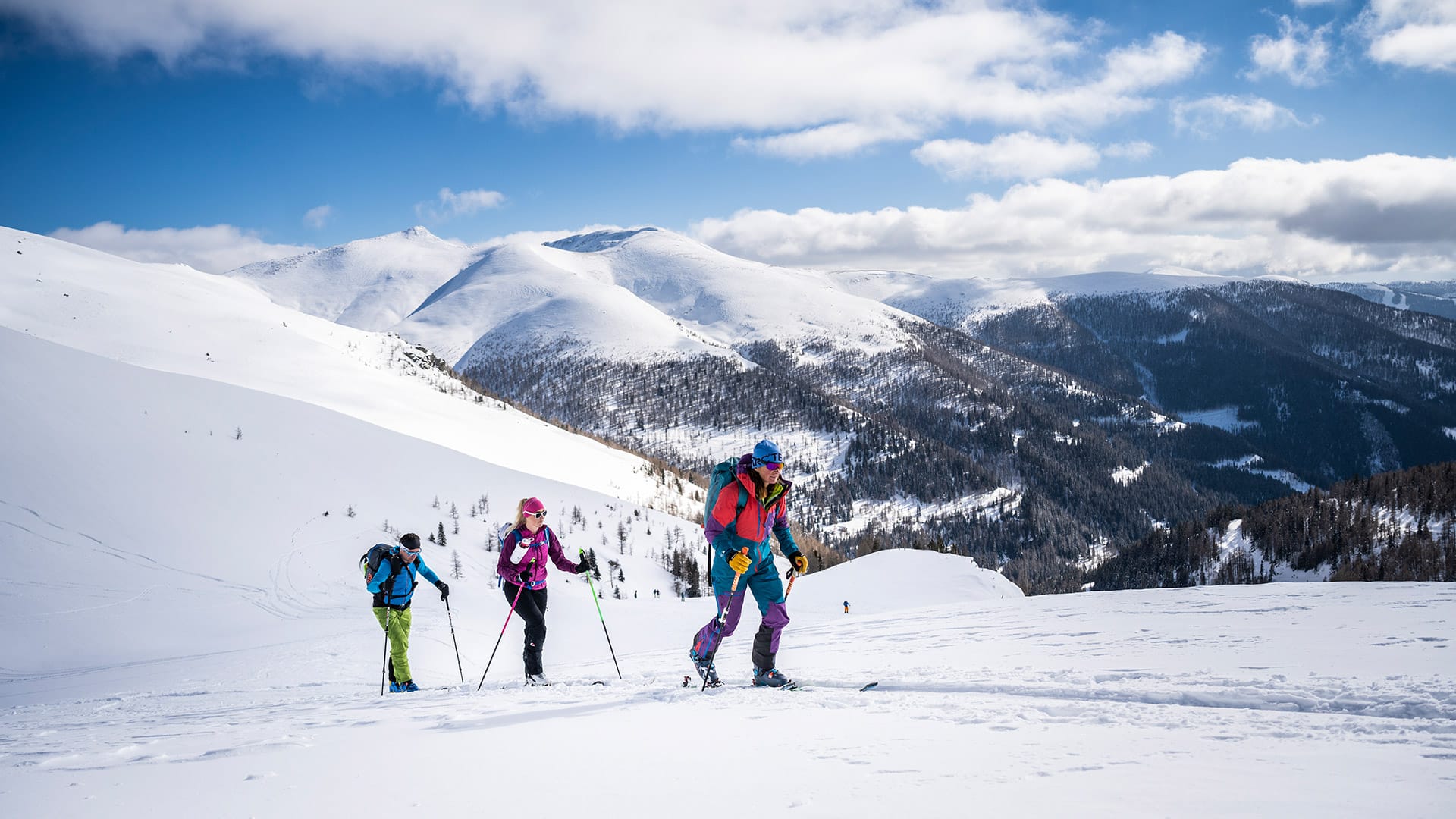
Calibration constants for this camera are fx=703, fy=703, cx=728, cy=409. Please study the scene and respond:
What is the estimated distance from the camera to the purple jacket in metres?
9.69

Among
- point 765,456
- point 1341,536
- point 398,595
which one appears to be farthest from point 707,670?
point 1341,536

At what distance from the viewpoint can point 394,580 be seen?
413 inches

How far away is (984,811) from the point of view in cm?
355

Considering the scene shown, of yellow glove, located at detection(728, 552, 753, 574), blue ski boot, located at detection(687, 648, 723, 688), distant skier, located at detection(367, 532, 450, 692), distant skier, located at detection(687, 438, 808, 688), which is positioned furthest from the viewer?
distant skier, located at detection(367, 532, 450, 692)

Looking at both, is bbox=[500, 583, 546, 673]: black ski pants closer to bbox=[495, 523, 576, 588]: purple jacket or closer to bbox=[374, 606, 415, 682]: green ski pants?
bbox=[495, 523, 576, 588]: purple jacket

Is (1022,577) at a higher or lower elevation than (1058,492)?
lower

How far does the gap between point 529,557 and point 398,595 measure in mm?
2349

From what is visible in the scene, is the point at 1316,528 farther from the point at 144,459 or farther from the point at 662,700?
the point at 144,459

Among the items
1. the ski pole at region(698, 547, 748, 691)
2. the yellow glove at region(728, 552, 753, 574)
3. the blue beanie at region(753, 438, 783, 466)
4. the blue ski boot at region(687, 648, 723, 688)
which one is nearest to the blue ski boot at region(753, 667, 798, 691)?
the blue ski boot at region(687, 648, 723, 688)

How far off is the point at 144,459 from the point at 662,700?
27874mm

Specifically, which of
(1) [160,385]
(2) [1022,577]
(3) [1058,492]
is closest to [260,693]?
(1) [160,385]

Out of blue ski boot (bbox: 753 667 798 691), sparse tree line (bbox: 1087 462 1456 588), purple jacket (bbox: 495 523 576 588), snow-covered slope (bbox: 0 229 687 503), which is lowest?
sparse tree line (bbox: 1087 462 1456 588)

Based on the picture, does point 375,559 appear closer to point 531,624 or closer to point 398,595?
point 398,595

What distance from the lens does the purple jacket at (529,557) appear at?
381 inches
